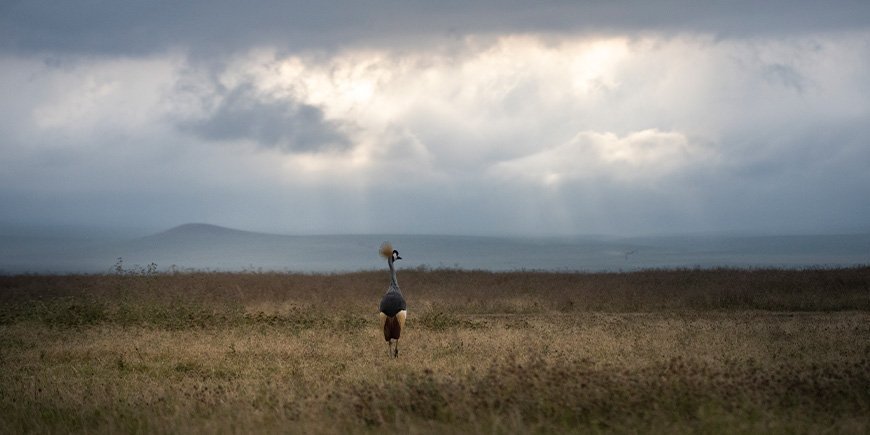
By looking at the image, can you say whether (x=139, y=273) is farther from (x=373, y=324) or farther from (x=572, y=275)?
(x=572, y=275)

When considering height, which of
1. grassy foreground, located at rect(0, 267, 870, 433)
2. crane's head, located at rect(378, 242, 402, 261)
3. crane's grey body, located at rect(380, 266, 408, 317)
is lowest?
grassy foreground, located at rect(0, 267, 870, 433)

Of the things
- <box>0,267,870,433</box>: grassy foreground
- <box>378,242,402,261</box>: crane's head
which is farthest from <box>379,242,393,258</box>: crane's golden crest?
<box>0,267,870,433</box>: grassy foreground

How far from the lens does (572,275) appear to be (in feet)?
140

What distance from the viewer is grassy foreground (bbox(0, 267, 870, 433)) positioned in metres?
10.8

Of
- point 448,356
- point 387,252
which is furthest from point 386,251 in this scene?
point 448,356

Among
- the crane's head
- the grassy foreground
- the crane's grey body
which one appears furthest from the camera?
the crane's head

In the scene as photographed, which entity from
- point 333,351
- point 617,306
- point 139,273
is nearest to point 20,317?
point 139,273

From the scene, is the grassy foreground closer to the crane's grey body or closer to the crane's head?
the crane's grey body

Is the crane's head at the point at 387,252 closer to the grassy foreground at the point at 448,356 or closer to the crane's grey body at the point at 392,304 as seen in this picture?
the crane's grey body at the point at 392,304

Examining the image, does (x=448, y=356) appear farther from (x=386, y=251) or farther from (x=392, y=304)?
(x=386, y=251)

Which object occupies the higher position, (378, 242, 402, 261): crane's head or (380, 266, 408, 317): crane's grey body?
(378, 242, 402, 261): crane's head

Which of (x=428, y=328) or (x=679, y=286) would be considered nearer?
(x=428, y=328)

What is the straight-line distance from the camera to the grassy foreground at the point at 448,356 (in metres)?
10.8

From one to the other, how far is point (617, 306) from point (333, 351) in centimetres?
1322
